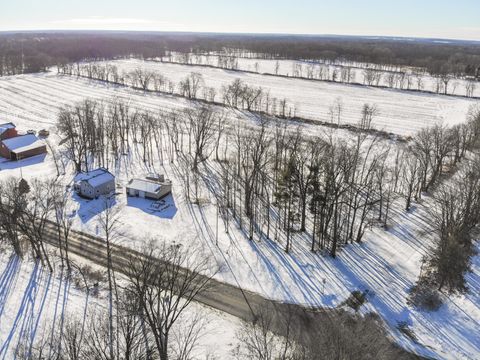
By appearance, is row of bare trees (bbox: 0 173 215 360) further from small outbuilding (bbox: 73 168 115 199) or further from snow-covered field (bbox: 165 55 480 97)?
snow-covered field (bbox: 165 55 480 97)

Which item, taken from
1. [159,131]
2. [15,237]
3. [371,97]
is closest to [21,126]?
[159,131]

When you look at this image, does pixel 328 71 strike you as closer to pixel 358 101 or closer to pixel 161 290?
pixel 358 101

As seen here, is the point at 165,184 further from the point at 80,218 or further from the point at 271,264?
the point at 271,264

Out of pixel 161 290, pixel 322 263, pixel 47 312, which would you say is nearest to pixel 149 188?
pixel 47 312

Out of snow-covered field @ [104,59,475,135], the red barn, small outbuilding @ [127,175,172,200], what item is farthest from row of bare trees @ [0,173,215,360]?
snow-covered field @ [104,59,475,135]

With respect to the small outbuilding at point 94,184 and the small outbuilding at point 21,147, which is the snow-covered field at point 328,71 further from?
the small outbuilding at point 94,184

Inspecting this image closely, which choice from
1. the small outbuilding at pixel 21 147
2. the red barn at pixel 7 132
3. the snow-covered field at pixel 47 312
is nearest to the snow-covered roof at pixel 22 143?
the small outbuilding at pixel 21 147
